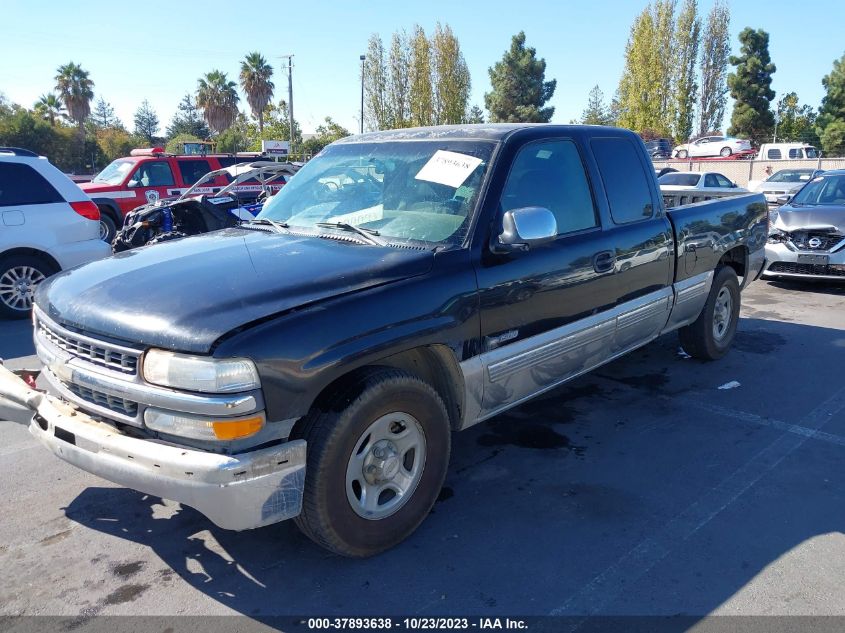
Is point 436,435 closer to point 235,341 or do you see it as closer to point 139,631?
point 235,341

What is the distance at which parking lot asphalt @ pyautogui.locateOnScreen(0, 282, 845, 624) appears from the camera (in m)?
2.79

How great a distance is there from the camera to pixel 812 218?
9.09m

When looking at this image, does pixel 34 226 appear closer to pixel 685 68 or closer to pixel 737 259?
pixel 737 259

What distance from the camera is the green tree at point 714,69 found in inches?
2014

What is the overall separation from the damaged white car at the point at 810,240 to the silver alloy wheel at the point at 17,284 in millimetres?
9313

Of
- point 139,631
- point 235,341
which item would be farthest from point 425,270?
point 139,631

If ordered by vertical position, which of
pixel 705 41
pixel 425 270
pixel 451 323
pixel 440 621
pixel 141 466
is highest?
pixel 705 41

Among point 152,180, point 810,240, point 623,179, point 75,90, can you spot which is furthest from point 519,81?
point 623,179

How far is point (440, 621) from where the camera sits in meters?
2.66

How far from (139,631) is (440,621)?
1173 millimetres

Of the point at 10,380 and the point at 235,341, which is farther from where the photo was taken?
the point at 10,380

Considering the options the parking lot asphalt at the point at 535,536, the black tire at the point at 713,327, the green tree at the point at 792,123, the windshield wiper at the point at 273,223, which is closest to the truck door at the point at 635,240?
the parking lot asphalt at the point at 535,536

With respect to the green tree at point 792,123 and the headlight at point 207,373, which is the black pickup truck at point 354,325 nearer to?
the headlight at point 207,373

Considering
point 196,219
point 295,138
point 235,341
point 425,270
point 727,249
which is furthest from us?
point 295,138
